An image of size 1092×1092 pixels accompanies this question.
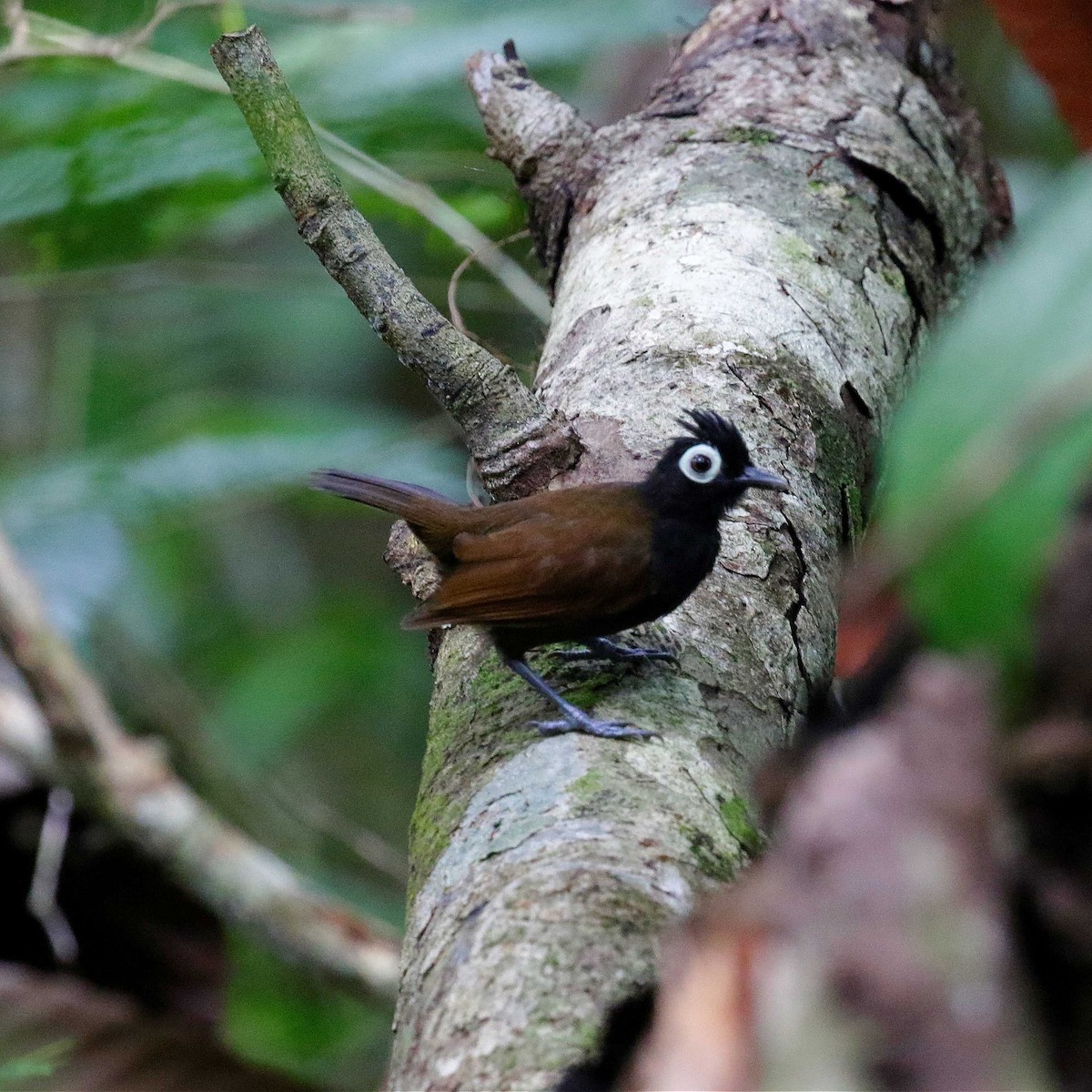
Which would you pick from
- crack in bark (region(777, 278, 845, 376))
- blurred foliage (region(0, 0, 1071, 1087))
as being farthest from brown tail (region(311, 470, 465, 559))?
blurred foliage (region(0, 0, 1071, 1087))

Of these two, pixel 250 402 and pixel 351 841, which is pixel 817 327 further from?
pixel 250 402

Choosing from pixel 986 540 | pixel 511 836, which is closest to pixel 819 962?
pixel 986 540

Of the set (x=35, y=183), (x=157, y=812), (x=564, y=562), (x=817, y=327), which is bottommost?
(x=157, y=812)

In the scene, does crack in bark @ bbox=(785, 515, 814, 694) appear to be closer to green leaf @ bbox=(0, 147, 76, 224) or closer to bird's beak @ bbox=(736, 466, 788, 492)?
bird's beak @ bbox=(736, 466, 788, 492)

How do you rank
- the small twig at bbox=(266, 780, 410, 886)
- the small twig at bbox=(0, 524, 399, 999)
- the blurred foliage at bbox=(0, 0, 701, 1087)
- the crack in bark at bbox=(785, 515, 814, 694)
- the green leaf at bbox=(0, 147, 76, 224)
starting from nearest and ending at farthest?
1. the crack in bark at bbox=(785, 515, 814, 694)
2. the small twig at bbox=(0, 524, 399, 999)
3. the green leaf at bbox=(0, 147, 76, 224)
4. the blurred foliage at bbox=(0, 0, 701, 1087)
5. the small twig at bbox=(266, 780, 410, 886)

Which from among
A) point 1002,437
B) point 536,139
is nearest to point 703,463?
point 536,139

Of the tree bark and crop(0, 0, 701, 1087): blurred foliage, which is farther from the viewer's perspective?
crop(0, 0, 701, 1087): blurred foliage

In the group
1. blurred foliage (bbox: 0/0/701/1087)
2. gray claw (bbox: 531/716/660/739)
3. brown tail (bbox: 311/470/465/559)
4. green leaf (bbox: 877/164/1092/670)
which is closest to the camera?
green leaf (bbox: 877/164/1092/670)
